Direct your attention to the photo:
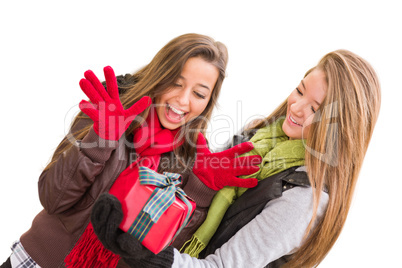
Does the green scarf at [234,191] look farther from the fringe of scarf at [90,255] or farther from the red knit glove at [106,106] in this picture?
the red knit glove at [106,106]

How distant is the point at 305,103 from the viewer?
1173 millimetres

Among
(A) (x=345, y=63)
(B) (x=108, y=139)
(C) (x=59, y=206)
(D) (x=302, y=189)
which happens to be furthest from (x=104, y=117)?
(A) (x=345, y=63)

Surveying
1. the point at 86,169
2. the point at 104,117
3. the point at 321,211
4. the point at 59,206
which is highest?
the point at 104,117

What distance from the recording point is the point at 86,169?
1.03 metres

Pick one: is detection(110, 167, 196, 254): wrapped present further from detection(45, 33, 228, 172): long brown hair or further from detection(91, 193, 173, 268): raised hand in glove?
detection(45, 33, 228, 172): long brown hair

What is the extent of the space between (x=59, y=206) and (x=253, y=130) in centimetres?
84

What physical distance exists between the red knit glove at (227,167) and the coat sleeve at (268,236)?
0.44 ft

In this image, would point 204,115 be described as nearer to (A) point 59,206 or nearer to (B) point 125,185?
(B) point 125,185

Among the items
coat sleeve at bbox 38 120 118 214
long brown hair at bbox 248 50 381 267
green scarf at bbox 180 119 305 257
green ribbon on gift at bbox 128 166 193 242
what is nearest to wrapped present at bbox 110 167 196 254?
green ribbon on gift at bbox 128 166 193 242

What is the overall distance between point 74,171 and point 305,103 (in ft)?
2.56


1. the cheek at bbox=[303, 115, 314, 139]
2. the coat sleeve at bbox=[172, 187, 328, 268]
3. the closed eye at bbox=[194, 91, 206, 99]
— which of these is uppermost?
the closed eye at bbox=[194, 91, 206, 99]

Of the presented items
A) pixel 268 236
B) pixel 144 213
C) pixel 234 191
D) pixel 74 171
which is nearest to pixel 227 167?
pixel 234 191

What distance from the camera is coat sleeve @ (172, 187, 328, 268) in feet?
3.48

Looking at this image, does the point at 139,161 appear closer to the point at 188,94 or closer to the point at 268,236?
the point at 188,94
